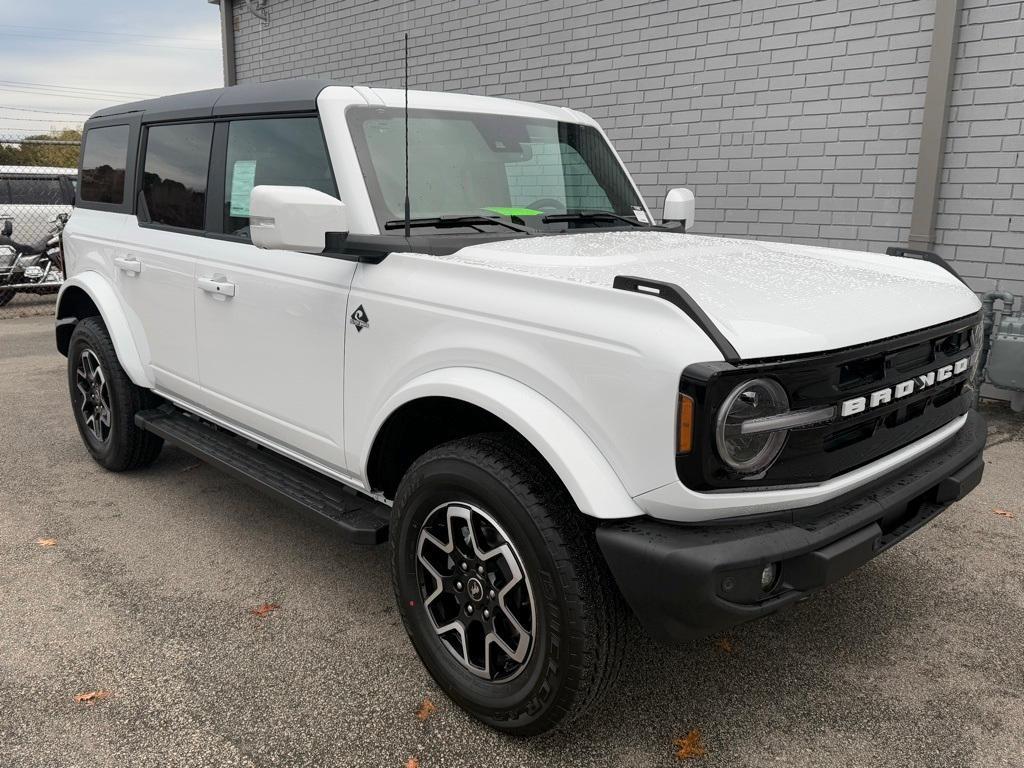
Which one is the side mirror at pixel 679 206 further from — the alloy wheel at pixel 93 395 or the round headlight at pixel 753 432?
the alloy wheel at pixel 93 395

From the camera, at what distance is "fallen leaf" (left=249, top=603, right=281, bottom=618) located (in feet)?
10.4

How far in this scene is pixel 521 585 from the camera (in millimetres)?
2309

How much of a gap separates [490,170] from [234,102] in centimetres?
122

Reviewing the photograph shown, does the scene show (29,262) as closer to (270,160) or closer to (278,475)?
(270,160)

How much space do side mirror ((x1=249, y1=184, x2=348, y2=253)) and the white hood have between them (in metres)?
0.42

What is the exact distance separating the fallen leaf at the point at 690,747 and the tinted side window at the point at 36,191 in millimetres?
12682

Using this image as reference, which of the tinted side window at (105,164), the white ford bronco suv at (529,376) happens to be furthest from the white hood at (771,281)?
the tinted side window at (105,164)

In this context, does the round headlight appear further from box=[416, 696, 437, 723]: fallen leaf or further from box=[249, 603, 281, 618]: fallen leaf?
box=[249, 603, 281, 618]: fallen leaf

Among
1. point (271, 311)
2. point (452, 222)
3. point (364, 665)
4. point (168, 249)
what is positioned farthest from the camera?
point (168, 249)

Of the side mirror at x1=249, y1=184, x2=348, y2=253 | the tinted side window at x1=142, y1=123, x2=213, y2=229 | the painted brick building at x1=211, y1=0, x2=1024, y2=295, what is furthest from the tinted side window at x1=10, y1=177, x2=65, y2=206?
the side mirror at x1=249, y1=184, x2=348, y2=253

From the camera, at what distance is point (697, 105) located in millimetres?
7398

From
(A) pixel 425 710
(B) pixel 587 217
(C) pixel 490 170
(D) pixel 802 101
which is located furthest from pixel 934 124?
(A) pixel 425 710

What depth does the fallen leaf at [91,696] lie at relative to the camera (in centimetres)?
262

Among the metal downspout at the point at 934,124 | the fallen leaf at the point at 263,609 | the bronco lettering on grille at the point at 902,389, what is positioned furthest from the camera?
the metal downspout at the point at 934,124
